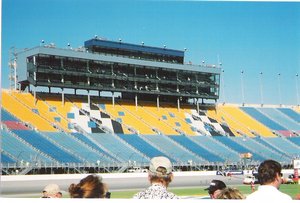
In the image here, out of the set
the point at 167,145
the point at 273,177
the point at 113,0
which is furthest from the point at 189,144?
the point at 273,177

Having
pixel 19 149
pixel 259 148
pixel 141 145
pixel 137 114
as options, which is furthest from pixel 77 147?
pixel 259 148

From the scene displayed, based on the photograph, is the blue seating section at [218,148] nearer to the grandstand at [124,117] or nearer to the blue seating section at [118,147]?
the grandstand at [124,117]

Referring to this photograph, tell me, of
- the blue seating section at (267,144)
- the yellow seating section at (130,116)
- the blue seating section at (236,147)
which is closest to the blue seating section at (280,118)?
the blue seating section at (267,144)

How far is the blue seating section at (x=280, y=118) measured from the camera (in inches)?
1636

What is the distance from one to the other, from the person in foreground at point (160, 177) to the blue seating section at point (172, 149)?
2872 cm

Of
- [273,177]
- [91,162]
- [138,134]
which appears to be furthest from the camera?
[138,134]

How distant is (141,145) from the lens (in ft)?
108

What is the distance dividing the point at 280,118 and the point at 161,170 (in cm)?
4106

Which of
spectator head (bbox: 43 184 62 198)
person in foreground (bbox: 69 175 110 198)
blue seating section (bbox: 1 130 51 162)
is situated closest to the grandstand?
blue seating section (bbox: 1 130 51 162)

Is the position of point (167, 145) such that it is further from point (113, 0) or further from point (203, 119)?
point (113, 0)

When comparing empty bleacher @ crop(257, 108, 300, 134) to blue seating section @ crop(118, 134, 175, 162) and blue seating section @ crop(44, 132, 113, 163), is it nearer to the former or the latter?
blue seating section @ crop(118, 134, 175, 162)

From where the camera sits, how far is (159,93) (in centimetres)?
3981

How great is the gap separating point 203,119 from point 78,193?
37.0m

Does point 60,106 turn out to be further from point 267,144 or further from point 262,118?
point 262,118
